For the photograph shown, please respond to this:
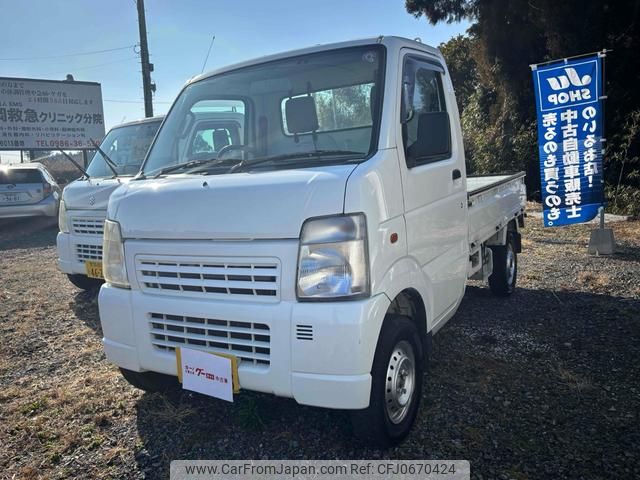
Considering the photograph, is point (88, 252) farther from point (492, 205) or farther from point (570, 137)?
point (570, 137)

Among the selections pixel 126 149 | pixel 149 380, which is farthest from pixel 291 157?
pixel 126 149

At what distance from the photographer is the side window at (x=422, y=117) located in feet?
8.34

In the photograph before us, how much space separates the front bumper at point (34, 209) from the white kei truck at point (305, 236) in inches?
318

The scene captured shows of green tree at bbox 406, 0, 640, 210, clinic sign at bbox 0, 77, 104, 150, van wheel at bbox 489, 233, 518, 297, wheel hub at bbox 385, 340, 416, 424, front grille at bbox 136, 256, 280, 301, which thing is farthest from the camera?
clinic sign at bbox 0, 77, 104, 150

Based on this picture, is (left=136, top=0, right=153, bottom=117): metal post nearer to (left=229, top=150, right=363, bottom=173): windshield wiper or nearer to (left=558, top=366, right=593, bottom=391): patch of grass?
(left=229, top=150, right=363, bottom=173): windshield wiper

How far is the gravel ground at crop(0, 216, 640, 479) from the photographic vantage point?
2.46 m

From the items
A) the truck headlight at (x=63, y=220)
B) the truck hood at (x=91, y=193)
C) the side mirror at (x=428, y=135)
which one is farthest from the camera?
the truck headlight at (x=63, y=220)

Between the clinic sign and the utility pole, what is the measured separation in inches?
136

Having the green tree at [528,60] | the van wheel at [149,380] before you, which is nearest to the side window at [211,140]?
the van wheel at [149,380]

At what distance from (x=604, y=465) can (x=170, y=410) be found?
7.79 ft

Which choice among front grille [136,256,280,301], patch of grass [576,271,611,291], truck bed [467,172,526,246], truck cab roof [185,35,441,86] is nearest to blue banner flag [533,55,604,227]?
patch of grass [576,271,611,291]

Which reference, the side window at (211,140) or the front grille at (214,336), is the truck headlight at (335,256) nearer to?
the front grille at (214,336)

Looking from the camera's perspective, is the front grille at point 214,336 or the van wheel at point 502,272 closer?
the front grille at point 214,336

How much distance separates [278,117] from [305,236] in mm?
1125
